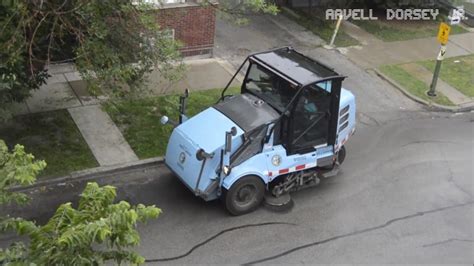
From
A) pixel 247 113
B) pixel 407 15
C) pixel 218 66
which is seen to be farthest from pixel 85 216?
pixel 407 15

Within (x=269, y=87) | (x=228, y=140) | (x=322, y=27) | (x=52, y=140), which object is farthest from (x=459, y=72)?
(x=52, y=140)

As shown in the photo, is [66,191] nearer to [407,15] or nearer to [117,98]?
[117,98]

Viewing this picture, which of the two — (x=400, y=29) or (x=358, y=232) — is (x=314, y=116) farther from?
(x=400, y=29)

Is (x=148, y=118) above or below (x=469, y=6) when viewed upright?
above

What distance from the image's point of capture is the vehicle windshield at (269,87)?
10.4 metres

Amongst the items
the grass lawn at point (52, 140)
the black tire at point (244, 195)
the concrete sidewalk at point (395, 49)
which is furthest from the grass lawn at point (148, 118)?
the concrete sidewalk at point (395, 49)

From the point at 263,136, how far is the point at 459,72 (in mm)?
9309

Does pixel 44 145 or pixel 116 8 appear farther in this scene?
pixel 44 145

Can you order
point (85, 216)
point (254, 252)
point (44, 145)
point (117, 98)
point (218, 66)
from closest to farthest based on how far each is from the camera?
1. point (85, 216)
2. point (254, 252)
3. point (117, 98)
4. point (44, 145)
5. point (218, 66)

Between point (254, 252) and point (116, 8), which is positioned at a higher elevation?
point (116, 8)

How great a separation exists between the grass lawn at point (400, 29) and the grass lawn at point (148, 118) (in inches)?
293

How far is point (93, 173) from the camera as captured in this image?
1119cm

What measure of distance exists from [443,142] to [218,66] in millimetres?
5922

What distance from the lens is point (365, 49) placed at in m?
18.2
